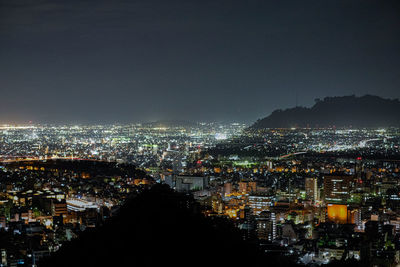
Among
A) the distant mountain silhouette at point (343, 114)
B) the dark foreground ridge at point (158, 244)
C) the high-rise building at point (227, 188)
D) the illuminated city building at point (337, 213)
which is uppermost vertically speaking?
the distant mountain silhouette at point (343, 114)

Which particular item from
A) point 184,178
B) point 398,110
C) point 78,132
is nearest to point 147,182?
point 184,178

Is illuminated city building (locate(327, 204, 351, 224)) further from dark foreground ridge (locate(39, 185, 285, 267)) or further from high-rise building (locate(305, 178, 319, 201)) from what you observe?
dark foreground ridge (locate(39, 185, 285, 267))

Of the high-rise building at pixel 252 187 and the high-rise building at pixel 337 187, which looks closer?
the high-rise building at pixel 337 187

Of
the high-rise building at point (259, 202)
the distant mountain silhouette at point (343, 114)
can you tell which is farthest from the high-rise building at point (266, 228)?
the distant mountain silhouette at point (343, 114)

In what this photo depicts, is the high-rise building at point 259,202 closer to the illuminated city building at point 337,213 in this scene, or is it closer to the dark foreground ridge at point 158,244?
the illuminated city building at point 337,213

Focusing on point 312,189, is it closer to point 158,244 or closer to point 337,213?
point 337,213

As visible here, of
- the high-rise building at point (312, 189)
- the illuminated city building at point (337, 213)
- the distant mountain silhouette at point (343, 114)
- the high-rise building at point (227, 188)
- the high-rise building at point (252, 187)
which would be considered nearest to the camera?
the illuminated city building at point (337, 213)

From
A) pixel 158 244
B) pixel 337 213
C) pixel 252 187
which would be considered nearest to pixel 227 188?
pixel 252 187

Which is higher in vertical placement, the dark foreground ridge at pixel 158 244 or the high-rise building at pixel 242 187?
the dark foreground ridge at pixel 158 244
